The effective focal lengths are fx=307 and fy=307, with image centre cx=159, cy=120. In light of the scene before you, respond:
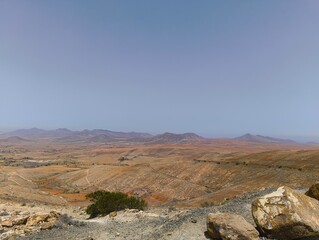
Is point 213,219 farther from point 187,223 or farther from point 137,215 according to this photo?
point 137,215

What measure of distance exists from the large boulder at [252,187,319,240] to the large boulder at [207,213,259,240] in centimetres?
46

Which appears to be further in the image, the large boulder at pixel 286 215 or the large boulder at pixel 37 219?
the large boulder at pixel 37 219

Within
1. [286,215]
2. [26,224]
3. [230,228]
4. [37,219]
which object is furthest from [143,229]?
[286,215]

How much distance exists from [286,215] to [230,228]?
6.85ft

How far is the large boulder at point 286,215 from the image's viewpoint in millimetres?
10914

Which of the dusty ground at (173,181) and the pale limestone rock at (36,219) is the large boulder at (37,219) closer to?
the pale limestone rock at (36,219)

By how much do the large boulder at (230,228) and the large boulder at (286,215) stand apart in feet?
1.49

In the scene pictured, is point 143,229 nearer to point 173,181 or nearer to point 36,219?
point 36,219

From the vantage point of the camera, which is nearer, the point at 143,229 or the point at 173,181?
the point at 143,229

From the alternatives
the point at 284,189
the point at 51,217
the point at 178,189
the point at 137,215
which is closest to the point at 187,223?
the point at 284,189

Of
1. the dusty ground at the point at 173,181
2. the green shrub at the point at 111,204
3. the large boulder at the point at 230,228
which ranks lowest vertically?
the dusty ground at the point at 173,181

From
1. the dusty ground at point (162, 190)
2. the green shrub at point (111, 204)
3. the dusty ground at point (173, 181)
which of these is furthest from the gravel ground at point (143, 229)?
the dusty ground at point (173, 181)

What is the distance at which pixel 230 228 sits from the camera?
11680mm

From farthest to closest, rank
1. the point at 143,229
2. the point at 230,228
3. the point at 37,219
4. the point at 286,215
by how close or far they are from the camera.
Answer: the point at 37,219
the point at 143,229
the point at 230,228
the point at 286,215
